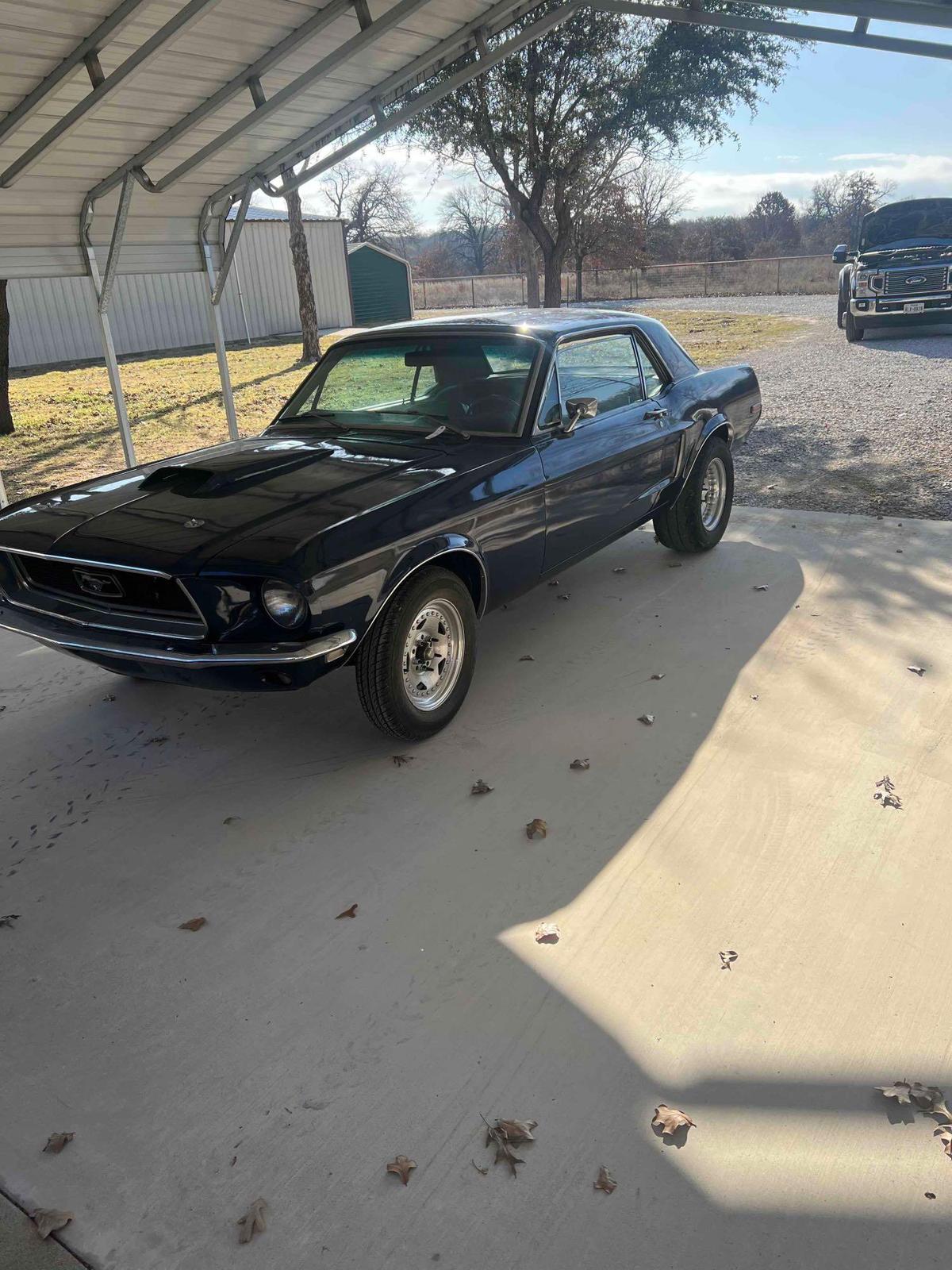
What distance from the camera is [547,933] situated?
9.66 feet

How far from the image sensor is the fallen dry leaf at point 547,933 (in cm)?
291

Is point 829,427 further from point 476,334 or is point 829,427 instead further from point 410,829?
point 410,829

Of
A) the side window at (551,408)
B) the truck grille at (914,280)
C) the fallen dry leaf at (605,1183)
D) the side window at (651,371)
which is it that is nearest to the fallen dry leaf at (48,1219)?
the fallen dry leaf at (605,1183)

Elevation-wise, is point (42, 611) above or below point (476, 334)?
below

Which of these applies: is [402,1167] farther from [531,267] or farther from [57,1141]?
[531,267]

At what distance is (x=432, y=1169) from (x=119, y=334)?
24701 mm

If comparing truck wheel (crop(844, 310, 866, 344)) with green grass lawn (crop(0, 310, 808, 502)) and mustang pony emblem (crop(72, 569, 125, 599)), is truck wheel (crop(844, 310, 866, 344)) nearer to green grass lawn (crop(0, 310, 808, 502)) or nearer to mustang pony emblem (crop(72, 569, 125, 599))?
green grass lawn (crop(0, 310, 808, 502))

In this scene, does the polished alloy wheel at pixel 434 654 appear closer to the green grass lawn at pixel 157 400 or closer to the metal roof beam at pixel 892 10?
the metal roof beam at pixel 892 10

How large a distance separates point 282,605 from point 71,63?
15.4ft

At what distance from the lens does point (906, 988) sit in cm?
267

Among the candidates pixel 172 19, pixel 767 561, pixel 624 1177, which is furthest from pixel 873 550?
pixel 172 19

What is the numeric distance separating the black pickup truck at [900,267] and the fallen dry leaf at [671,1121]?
A: 56.5ft

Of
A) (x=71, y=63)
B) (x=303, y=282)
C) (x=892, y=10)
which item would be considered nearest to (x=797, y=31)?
(x=892, y=10)

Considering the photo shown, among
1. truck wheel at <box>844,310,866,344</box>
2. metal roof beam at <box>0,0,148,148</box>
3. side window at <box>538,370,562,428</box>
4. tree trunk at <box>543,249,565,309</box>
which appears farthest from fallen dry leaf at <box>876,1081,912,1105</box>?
tree trunk at <box>543,249,565,309</box>
